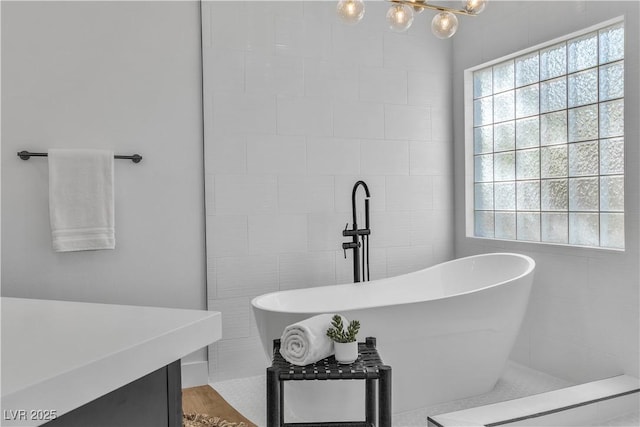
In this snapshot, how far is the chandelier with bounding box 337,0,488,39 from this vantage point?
7.20 ft

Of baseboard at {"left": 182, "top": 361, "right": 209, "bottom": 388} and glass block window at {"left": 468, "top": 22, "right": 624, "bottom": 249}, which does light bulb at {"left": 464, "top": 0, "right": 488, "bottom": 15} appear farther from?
baseboard at {"left": 182, "top": 361, "right": 209, "bottom": 388}

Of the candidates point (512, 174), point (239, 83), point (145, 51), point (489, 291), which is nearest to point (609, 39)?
point (512, 174)

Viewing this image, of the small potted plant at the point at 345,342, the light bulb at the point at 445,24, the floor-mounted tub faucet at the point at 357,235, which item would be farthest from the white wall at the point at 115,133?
the light bulb at the point at 445,24

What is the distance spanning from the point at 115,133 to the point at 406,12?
1821mm

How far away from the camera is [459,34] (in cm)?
398

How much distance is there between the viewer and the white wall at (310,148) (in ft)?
10.9

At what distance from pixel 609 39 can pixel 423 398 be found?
225 cm

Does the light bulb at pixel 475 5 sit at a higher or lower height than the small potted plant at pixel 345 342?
higher

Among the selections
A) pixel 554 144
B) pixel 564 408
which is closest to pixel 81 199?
pixel 564 408

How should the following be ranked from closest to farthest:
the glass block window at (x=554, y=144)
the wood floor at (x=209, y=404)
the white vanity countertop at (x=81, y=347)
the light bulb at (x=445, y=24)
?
the white vanity countertop at (x=81, y=347) → the light bulb at (x=445, y=24) → the wood floor at (x=209, y=404) → the glass block window at (x=554, y=144)

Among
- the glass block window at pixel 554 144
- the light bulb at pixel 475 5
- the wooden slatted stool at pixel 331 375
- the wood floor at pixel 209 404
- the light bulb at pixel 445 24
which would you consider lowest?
the wood floor at pixel 209 404

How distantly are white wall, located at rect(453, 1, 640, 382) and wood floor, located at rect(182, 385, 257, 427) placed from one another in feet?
6.34

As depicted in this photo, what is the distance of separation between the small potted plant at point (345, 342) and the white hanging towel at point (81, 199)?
1.57 metres

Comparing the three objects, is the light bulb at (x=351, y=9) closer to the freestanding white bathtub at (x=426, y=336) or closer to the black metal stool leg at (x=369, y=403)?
the freestanding white bathtub at (x=426, y=336)
